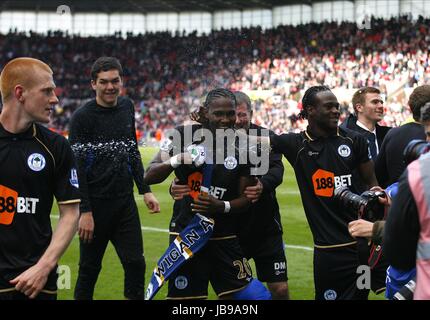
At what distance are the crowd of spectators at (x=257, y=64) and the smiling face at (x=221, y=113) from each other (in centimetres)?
2139

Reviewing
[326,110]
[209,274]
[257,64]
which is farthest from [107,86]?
[257,64]

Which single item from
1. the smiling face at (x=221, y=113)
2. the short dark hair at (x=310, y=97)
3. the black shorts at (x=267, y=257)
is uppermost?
the short dark hair at (x=310, y=97)

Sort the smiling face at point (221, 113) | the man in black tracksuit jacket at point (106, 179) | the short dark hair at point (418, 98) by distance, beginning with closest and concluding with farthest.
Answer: the short dark hair at point (418, 98) < the smiling face at point (221, 113) < the man in black tracksuit jacket at point (106, 179)

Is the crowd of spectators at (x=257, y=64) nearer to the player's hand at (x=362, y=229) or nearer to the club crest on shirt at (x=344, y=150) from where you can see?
the club crest on shirt at (x=344, y=150)

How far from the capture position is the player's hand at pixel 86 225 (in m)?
5.81

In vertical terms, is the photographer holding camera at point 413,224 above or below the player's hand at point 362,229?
above

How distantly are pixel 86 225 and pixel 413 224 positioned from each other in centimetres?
378

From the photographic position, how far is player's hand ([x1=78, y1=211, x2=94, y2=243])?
5809 mm

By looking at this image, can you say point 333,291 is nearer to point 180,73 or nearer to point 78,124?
point 78,124

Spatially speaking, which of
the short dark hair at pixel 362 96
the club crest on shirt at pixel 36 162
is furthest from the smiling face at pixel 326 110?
the club crest on shirt at pixel 36 162

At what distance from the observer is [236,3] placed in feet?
163

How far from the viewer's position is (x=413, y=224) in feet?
8.38
